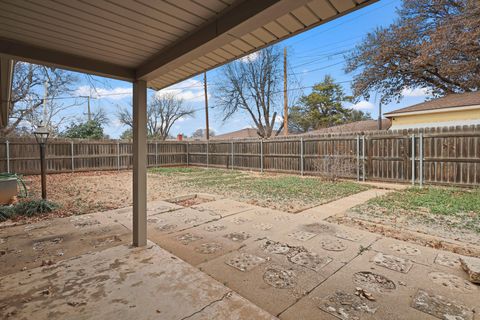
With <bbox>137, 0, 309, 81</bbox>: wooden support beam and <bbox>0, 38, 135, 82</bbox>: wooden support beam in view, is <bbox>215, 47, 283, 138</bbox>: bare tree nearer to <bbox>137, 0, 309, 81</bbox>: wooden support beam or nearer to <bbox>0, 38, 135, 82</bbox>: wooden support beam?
<bbox>0, 38, 135, 82</bbox>: wooden support beam

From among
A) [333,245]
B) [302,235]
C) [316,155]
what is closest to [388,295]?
[333,245]

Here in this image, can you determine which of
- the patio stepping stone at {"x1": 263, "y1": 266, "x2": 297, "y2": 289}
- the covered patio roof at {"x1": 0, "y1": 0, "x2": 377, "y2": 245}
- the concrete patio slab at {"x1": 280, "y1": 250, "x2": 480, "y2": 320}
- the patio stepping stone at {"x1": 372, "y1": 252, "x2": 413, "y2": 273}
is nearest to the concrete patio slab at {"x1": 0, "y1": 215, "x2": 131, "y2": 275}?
the covered patio roof at {"x1": 0, "y1": 0, "x2": 377, "y2": 245}

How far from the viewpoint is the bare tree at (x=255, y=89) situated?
18619mm

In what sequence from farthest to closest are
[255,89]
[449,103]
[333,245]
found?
[255,89] < [449,103] < [333,245]

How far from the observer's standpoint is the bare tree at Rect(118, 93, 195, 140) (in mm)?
26312

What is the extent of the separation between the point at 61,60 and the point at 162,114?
26280 millimetres

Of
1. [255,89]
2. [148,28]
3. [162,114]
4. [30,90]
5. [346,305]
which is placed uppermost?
[255,89]

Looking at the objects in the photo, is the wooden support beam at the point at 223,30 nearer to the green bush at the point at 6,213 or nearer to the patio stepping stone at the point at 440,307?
the patio stepping stone at the point at 440,307

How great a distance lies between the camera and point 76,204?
16.7 feet

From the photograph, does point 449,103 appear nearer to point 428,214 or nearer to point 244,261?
point 428,214

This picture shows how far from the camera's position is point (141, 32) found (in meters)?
1.93

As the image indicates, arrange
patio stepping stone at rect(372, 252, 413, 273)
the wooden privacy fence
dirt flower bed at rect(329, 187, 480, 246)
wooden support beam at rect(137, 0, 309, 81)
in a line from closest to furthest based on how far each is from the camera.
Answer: wooden support beam at rect(137, 0, 309, 81)
patio stepping stone at rect(372, 252, 413, 273)
dirt flower bed at rect(329, 187, 480, 246)
the wooden privacy fence

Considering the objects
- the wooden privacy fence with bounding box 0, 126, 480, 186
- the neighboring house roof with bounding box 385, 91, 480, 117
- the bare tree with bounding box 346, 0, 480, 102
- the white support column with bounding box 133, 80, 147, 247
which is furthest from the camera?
the bare tree with bounding box 346, 0, 480, 102

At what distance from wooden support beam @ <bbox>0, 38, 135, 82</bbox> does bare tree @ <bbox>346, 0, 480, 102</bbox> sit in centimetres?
1266
